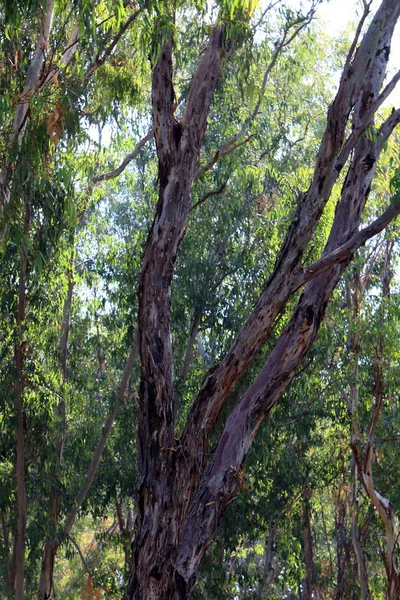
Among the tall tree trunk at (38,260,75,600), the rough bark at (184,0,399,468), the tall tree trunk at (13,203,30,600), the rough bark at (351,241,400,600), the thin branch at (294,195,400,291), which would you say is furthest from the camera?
the tall tree trunk at (38,260,75,600)

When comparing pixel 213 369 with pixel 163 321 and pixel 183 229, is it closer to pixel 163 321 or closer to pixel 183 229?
pixel 163 321

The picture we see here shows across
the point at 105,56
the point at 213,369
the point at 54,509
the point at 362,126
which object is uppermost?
the point at 105,56

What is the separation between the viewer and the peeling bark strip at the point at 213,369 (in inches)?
224

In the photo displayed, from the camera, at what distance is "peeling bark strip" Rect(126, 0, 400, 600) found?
18.7 feet

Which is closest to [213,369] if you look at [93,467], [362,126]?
[362,126]

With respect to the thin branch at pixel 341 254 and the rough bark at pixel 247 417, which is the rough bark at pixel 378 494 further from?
the thin branch at pixel 341 254

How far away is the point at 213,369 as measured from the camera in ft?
19.5

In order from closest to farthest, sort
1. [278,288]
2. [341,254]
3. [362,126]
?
[341,254] < [278,288] < [362,126]

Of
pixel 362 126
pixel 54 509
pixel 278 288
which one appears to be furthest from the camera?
pixel 54 509

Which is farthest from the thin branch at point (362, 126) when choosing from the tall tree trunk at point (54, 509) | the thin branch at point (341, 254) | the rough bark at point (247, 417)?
the tall tree trunk at point (54, 509)

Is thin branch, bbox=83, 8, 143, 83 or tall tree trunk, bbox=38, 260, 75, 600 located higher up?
thin branch, bbox=83, 8, 143, 83

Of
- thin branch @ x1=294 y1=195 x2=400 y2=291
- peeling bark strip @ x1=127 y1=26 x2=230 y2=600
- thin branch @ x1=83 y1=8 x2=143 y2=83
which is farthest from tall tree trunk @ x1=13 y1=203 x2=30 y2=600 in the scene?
thin branch @ x1=294 y1=195 x2=400 y2=291

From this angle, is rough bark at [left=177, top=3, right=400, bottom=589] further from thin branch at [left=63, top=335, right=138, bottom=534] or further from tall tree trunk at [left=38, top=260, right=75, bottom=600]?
thin branch at [left=63, top=335, right=138, bottom=534]

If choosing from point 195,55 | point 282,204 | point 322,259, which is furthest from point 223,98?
point 322,259
